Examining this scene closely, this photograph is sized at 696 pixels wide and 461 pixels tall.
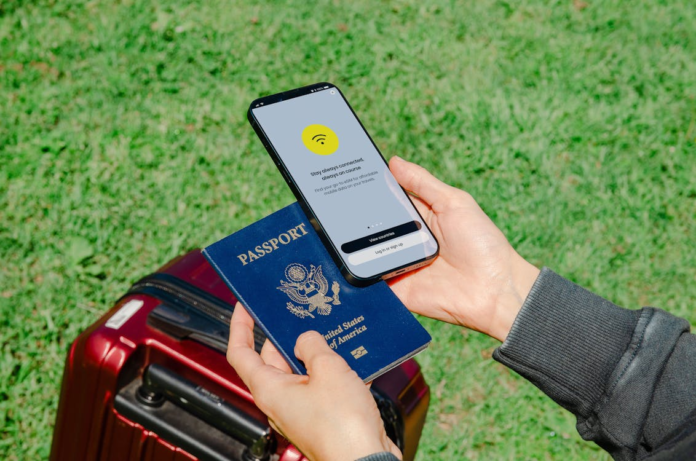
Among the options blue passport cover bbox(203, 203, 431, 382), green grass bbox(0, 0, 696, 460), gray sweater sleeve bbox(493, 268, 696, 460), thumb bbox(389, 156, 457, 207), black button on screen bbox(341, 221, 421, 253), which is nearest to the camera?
gray sweater sleeve bbox(493, 268, 696, 460)

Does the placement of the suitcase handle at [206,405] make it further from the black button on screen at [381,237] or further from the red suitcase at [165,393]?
the black button on screen at [381,237]

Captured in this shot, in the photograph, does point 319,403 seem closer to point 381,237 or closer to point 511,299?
point 381,237

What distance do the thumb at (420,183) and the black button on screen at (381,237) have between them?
118mm

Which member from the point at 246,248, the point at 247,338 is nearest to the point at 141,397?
the point at 247,338

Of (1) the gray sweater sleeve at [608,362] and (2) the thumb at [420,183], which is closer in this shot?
(1) the gray sweater sleeve at [608,362]

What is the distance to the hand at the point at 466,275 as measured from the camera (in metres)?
2.05

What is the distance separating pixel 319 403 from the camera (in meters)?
1.51

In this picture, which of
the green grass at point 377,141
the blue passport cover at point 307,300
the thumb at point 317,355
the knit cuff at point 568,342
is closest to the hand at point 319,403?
the thumb at point 317,355

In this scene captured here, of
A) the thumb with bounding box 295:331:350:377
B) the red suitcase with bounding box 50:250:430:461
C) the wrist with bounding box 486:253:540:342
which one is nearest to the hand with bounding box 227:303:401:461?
the thumb with bounding box 295:331:350:377

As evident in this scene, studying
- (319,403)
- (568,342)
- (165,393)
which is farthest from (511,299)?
(165,393)

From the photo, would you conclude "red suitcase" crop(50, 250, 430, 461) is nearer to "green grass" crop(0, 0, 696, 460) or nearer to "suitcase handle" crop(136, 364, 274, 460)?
"suitcase handle" crop(136, 364, 274, 460)

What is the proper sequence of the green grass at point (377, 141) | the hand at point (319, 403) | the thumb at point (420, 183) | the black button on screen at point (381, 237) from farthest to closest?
the green grass at point (377, 141), the thumb at point (420, 183), the black button on screen at point (381, 237), the hand at point (319, 403)

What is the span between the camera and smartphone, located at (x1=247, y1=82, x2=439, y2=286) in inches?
78.0

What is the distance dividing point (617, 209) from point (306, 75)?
203 centimetres
